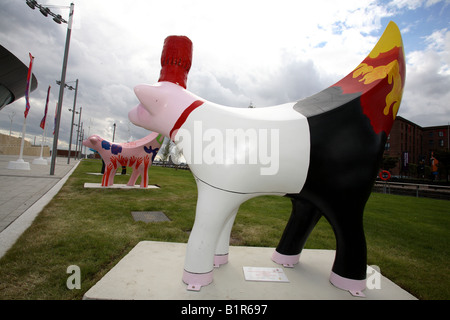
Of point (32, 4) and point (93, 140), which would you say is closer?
point (93, 140)

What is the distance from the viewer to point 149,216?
5230 millimetres

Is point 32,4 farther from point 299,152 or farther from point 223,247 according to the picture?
point 299,152

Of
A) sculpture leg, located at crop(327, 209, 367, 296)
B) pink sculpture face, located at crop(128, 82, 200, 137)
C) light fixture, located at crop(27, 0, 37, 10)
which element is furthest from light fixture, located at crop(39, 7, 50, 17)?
sculpture leg, located at crop(327, 209, 367, 296)

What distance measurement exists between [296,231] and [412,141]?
166 feet

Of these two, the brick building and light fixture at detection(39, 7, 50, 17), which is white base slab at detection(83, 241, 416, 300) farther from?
the brick building

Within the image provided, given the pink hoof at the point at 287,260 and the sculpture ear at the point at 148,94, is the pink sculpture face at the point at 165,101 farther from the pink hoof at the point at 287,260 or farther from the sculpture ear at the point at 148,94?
the pink hoof at the point at 287,260

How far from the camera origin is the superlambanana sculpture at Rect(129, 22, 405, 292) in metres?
2.17

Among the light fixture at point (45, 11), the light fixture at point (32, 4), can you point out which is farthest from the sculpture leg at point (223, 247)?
the light fixture at point (45, 11)

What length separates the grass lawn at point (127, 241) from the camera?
2.51 metres

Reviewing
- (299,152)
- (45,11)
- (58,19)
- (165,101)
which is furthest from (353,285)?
(58,19)

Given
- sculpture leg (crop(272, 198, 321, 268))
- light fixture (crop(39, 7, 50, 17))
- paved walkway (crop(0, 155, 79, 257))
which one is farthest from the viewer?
light fixture (crop(39, 7, 50, 17))

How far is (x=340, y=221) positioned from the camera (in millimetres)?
2289

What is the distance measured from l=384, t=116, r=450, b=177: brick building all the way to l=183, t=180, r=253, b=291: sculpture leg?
4277 cm
